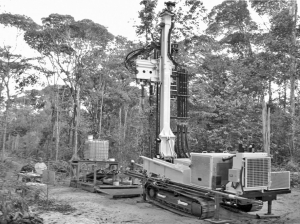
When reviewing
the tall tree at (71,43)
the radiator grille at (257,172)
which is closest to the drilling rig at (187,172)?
the radiator grille at (257,172)

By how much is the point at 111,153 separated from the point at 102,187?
6.59m

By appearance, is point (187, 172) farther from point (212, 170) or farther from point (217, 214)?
point (217, 214)

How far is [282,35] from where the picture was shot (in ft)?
61.6

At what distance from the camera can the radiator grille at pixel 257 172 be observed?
6664 millimetres

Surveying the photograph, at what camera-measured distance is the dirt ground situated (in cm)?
726

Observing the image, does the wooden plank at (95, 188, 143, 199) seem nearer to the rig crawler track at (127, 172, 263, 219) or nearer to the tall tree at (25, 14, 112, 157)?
the rig crawler track at (127, 172, 263, 219)

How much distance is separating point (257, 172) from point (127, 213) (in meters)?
3.15

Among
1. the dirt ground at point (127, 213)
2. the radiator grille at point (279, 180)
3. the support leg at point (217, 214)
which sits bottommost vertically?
the dirt ground at point (127, 213)

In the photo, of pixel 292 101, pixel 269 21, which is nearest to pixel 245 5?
pixel 269 21

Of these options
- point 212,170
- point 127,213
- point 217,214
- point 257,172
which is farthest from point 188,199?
point 257,172

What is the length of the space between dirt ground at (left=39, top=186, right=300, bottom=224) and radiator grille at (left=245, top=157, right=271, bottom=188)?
1.04 meters

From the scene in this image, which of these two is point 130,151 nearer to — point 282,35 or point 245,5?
point 282,35

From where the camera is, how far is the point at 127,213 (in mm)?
8008

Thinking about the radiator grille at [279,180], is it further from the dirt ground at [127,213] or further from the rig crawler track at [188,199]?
the dirt ground at [127,213]
